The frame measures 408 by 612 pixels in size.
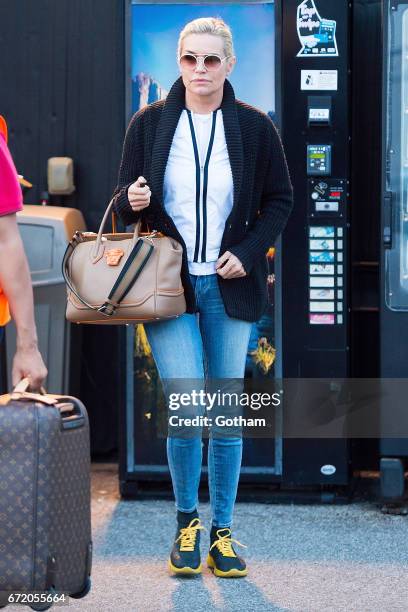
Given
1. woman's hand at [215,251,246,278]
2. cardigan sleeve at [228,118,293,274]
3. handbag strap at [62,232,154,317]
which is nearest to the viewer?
handbag strap at [62,232,154,317]

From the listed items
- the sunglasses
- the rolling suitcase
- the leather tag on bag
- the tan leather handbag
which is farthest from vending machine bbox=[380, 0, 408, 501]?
the rolling suitcase

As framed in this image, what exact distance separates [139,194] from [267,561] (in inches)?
58.2

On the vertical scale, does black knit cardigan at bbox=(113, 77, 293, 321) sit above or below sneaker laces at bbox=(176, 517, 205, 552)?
above

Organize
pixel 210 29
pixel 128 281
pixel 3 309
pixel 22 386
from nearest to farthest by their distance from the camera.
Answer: pixel 22 386 → pixel 3 309 → pixel 128 281 → pixel 210 29

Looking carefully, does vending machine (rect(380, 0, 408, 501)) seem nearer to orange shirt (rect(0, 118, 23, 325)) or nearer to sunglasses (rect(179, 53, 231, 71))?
sunglasses (rect(179, 53, 231, 71))

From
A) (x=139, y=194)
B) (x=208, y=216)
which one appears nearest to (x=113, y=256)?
(x=139, y=194)

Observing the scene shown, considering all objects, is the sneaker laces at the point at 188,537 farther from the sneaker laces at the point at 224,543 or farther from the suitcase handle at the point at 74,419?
the suitcase handle at the point at 74,419

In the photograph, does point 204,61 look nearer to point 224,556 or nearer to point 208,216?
point 208,216

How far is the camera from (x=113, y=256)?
13.0ft

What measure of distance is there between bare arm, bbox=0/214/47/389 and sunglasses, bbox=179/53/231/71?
1.12 meters

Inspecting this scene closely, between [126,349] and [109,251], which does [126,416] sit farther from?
[109,251]

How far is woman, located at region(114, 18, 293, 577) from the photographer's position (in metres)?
4.07

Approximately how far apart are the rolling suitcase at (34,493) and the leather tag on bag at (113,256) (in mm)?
953

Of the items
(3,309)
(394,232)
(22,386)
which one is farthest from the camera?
(394,232)
